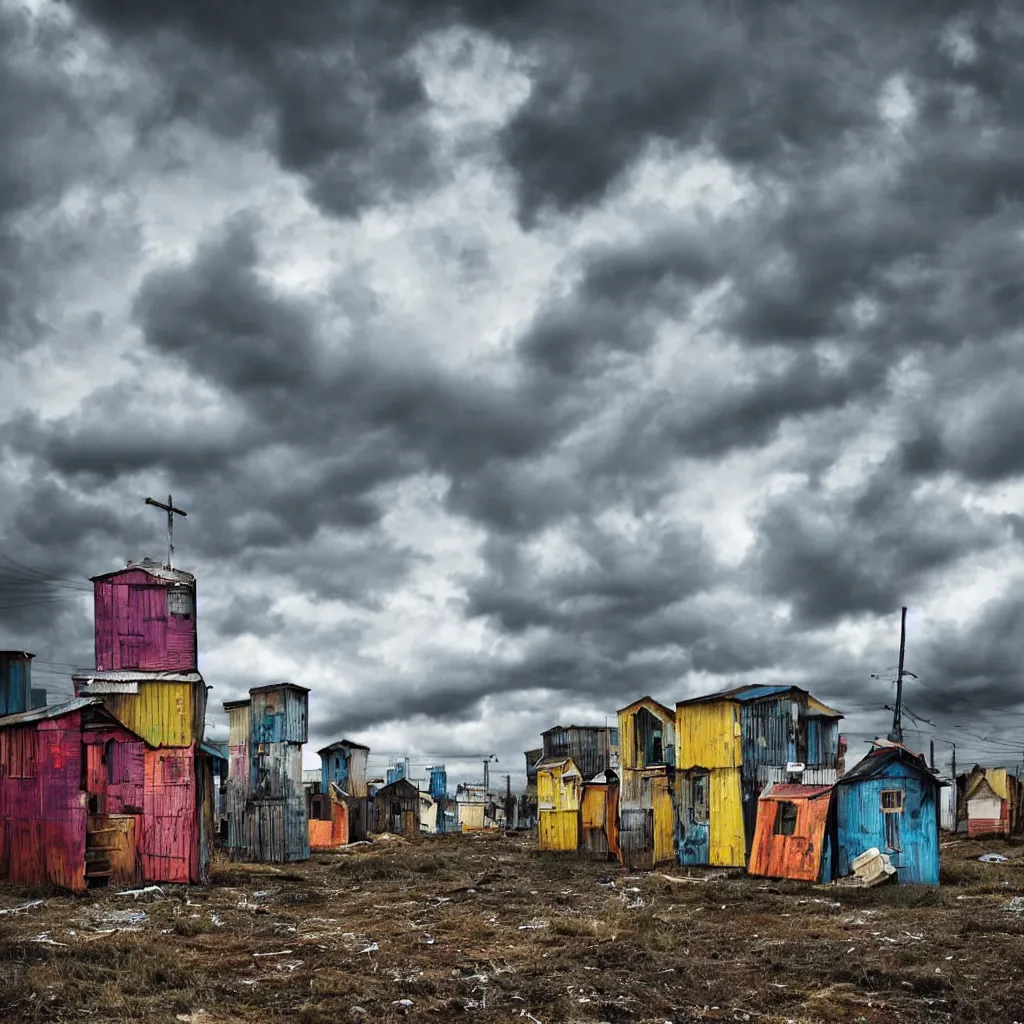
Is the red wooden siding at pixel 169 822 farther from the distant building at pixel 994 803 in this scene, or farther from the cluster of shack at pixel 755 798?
the distant building at pixel 994 803

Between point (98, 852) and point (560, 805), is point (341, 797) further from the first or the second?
point (98, 852)

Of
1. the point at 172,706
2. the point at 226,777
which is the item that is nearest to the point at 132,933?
the point at 172,706

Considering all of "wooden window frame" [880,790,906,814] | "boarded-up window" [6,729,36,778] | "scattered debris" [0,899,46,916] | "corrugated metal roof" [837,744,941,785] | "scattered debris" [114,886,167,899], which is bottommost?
"scattered debris" [114,886,167,899]

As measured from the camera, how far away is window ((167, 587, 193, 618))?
30.2 meters

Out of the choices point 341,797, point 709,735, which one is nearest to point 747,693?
point 709,735

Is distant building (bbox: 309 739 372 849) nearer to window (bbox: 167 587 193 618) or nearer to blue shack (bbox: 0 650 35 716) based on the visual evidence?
blue shack (bbox: 0 650 35 716)

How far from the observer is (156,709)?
28.9m

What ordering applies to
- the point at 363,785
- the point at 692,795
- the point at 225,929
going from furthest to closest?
the point at 363,785 < the point at 692,795 < the point at 225,929

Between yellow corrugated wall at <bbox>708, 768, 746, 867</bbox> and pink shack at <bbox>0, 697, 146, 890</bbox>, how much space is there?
18919mm

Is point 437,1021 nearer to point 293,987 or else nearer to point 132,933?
point 293,987

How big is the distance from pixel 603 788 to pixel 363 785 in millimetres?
25182

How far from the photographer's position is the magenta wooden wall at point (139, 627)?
97.8 ft

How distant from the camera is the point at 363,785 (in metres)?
67.2

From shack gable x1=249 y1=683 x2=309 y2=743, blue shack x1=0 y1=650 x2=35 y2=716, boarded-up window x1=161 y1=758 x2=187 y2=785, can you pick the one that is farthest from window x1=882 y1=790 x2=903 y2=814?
blue shack x1=0 y1=650 x2=35 y2=716
